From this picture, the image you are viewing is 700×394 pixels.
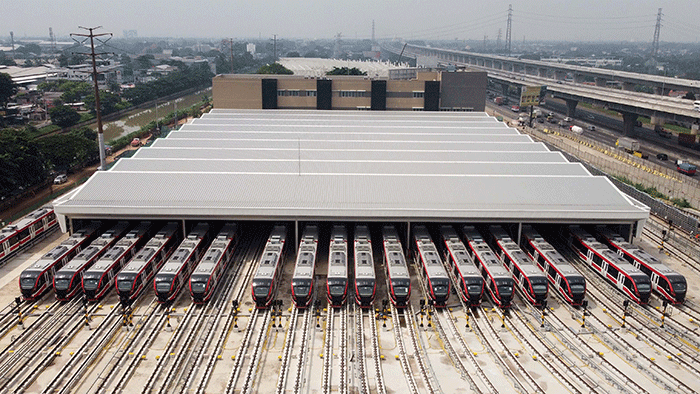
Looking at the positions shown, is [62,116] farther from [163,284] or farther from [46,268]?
[163,284]

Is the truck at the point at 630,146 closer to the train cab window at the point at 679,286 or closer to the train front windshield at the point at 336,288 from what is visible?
the train cab window at the point at 679,286

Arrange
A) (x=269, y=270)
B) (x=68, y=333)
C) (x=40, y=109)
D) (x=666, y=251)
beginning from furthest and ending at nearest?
(x=40, y=109) → (x=666, y=251) → (x=269, y=270) → (x=68, y=333)

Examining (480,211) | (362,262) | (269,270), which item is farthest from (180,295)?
(480,211)

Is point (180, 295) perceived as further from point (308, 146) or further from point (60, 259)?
point (308, 146)

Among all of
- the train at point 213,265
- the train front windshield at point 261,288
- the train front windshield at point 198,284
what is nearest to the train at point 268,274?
the train front windshield at point 261,288

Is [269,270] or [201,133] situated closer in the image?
[269,270]

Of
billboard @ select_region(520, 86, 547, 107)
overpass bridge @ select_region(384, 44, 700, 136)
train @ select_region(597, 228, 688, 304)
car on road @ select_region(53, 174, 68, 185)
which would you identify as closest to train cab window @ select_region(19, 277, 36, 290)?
car on road @ select_region(53, 174, 68, 185)
